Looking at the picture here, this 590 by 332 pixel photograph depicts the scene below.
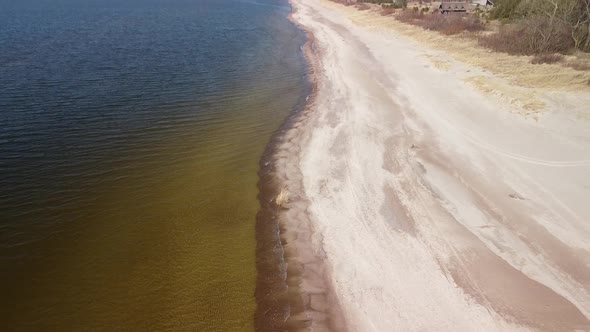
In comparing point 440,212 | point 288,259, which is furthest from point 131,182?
point 440,212

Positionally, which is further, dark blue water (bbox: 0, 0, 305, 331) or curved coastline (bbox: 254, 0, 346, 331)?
dark blue water (bbox: 0, 0, 305, 331)

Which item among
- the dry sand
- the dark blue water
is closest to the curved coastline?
the dry sand

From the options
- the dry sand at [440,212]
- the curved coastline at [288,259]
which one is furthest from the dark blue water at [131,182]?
the dry sand at [440,212]

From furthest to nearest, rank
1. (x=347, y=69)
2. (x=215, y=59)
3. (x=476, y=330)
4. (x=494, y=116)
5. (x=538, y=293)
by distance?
(x=215, y=59) → (x=347, y=69) → (x=494, y=116) → (x=538, y=293) → (x=476, y=330)

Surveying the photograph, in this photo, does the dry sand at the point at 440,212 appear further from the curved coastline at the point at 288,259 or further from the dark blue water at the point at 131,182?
the dark blue water at the point at 131,182

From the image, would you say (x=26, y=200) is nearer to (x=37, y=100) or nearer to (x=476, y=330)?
(x=37, y=100)

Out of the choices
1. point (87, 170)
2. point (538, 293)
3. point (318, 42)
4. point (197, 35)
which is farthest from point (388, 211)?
point (197, 35)

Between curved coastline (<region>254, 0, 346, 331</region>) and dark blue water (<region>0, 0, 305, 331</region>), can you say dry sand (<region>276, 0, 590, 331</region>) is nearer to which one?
curved coastline (<region>254, 0, 346, 331</region>)
